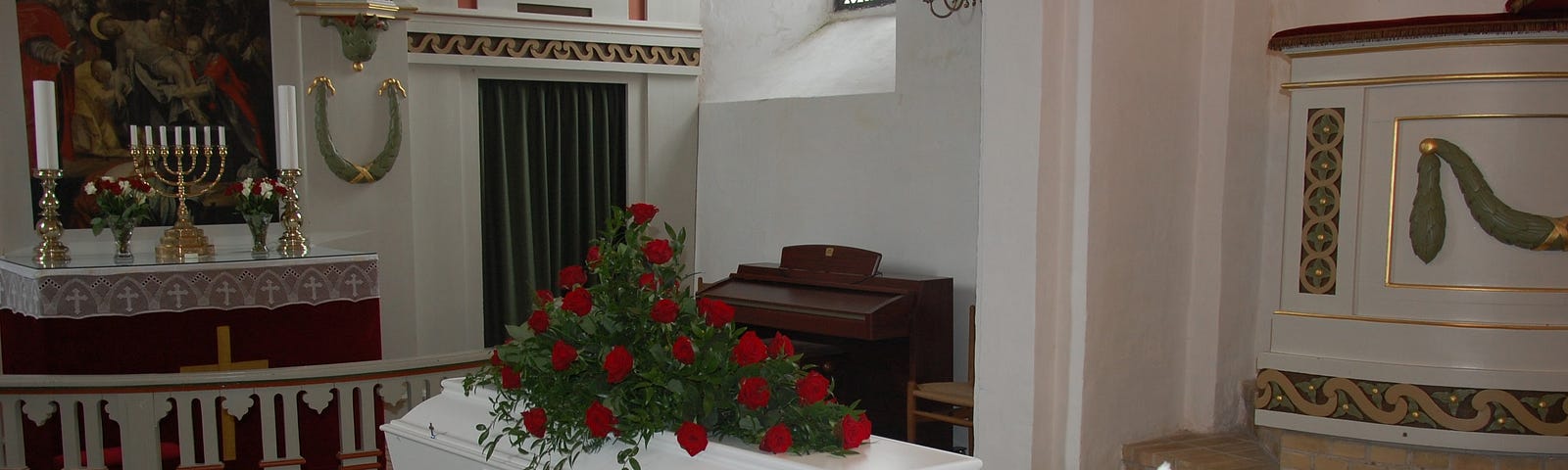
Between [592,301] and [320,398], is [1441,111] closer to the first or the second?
[592,301]

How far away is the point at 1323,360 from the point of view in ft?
10.5

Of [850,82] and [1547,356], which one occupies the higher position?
[850,82]

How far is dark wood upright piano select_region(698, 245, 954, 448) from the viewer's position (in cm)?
543

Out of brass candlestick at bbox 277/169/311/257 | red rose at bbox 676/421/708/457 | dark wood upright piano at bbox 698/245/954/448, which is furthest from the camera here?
brass candlestick at bbox 277/169/311/257

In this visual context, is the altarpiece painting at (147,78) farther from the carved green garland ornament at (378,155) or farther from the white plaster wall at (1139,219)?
the white plaster wall at (1139,219)

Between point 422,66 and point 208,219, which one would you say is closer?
point 208,219

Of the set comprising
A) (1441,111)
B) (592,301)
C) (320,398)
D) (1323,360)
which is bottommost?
(320,398)

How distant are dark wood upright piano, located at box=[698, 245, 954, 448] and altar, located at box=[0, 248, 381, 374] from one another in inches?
A: 75.0

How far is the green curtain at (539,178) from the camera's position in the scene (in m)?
7.57

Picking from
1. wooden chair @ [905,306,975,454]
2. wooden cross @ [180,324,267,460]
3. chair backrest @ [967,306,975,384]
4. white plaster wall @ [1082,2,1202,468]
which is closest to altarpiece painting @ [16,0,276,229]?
wooden cross @ [180,324,267,460]

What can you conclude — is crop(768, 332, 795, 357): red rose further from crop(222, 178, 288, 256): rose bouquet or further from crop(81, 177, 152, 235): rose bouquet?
crop(81, 177, 152, 235): rose bouquet

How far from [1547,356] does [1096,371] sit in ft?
3.98

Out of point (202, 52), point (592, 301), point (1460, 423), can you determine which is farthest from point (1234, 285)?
point (202, 52)

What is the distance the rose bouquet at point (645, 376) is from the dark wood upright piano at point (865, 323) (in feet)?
9.24
